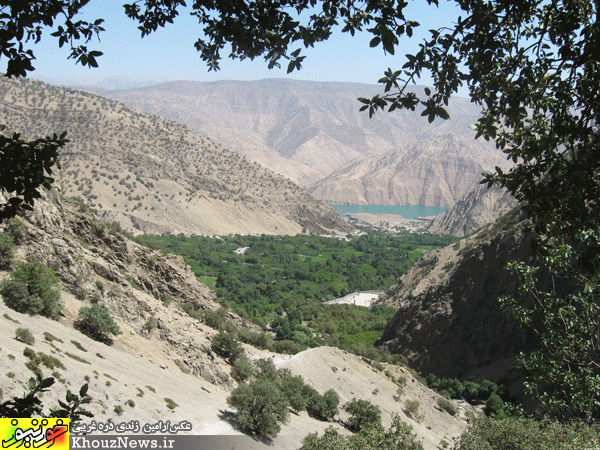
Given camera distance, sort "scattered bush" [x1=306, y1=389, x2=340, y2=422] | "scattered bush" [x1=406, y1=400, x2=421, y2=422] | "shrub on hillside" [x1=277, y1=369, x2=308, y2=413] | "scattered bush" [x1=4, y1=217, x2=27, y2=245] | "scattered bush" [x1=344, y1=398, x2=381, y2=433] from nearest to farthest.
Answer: "scattered bush" [x1=4, y1=217, x2=27, y2=245], "shrub on hillside" [x1=277, y1=369, x2=308, y2=413], "scattered bush" [x1=306, y1=389, x2=340, y2=422], "scattered bush" [x1=344, y1=398, x2=381, y2=433], "scattered bush" [x1=406, y1=400, x2=421, y2=422]

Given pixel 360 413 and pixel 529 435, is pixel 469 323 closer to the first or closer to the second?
pixel 360 413

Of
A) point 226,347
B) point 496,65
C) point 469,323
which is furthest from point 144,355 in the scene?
point 469,323

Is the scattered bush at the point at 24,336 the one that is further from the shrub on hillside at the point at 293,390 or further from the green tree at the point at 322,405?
the green tree at the point at 322,405

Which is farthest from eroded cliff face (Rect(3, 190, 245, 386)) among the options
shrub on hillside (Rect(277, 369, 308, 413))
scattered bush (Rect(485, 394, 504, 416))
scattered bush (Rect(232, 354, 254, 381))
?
scattered bush (Rect(485, 394, 504, 416))

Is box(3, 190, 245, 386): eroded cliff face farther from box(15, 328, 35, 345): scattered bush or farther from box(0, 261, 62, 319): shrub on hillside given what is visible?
box(15, 328, 35, 345): scattered bush

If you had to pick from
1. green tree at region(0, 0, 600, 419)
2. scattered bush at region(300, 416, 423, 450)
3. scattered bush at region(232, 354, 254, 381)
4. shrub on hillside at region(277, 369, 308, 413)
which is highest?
green tree at region(0, 0, 600, 419)

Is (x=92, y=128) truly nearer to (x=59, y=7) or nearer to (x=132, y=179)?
(x=132, y=179)

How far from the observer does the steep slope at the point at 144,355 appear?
1361cm

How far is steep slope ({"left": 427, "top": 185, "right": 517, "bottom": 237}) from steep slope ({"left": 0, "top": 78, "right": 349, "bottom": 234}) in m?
32.3

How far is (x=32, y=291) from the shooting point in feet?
55.5

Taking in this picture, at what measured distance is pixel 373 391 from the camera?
88.8ft

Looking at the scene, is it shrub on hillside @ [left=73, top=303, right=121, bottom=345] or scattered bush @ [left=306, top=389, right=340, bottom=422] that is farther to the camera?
scattered bush @ [left=306, top=389, right=340, bottom=422]

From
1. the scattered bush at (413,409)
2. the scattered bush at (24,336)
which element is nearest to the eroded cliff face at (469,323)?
the scattered bush at (413,409)

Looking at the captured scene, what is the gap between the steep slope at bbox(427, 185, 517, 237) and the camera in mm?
123000
